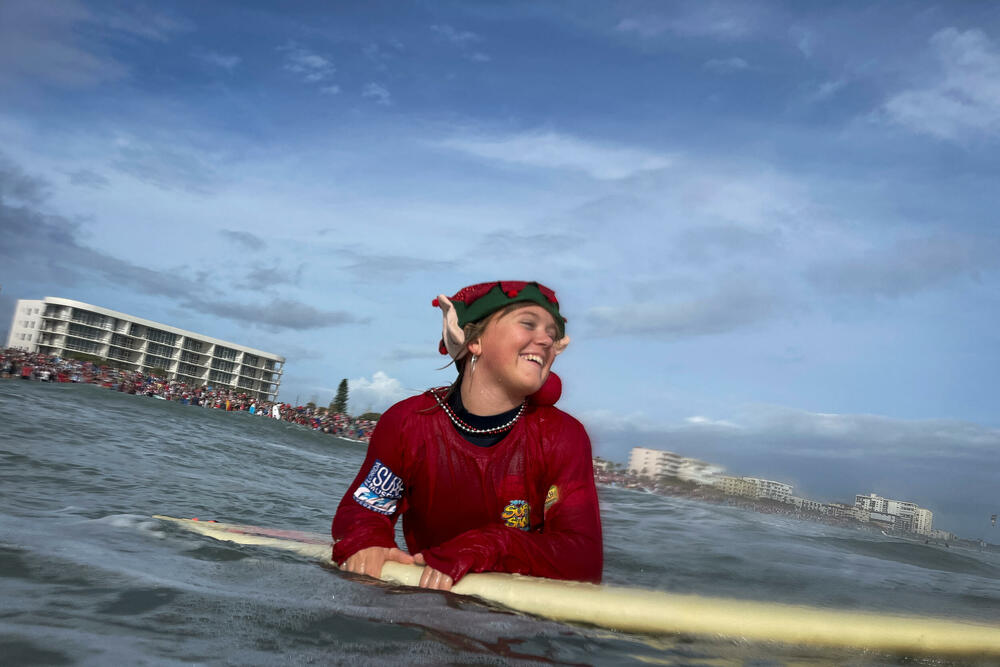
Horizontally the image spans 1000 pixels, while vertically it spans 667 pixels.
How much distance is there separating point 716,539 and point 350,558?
17.7ft

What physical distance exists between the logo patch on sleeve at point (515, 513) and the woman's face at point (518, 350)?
0.48m

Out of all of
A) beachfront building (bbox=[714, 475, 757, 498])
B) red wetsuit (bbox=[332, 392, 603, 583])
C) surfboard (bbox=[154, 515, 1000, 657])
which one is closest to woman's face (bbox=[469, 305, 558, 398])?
red wetsuit (bbox=[332, 392, 603, 583])

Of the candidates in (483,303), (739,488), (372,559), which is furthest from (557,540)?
(739,488)

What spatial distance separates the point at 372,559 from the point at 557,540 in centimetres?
74

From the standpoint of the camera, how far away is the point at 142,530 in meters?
3.33

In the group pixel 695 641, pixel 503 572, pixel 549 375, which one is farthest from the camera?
pixel 549 375

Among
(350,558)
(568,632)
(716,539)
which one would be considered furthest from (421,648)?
(716,539)

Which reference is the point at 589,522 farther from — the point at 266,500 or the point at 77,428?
the point at 77,428

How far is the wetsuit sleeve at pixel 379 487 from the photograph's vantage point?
3123 mm

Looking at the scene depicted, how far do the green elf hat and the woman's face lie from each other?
5 centimetres

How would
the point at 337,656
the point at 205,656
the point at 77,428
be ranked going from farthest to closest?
the point at 77,428 < the point at 337,656 < the point at 205,656

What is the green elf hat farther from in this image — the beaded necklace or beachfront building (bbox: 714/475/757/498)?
beachfront building (bbox: 714/475/757/498)

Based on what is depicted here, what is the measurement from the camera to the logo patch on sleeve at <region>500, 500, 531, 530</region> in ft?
10.3

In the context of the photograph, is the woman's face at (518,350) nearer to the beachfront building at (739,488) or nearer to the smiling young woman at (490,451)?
the smiling young woman at (490,451)
